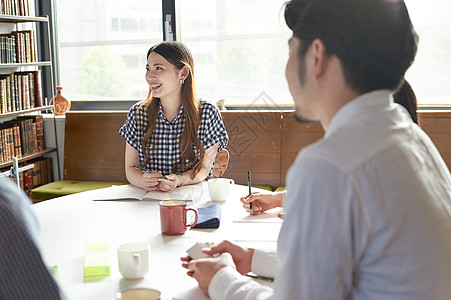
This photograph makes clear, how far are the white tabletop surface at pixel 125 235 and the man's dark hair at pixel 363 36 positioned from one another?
1.97 ft

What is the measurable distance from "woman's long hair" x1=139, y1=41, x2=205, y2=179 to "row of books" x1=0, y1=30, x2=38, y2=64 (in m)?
1.64

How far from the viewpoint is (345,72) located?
84cm

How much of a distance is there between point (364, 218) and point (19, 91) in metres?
3.56

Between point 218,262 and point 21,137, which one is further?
point 21,137

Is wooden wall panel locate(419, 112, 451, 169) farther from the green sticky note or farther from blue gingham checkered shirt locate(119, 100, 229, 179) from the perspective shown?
the green sticky note

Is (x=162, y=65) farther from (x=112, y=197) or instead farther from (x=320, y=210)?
(x=320, y=210)

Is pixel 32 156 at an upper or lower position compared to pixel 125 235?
lower

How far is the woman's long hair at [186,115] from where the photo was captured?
94.3 inches

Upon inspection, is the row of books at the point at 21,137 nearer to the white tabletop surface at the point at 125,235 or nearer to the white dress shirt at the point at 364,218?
the white tabletop surface at the point at 125,235

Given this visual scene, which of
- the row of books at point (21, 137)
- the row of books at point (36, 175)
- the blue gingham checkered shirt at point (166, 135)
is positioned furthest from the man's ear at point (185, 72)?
the row of books at point (36, 175)

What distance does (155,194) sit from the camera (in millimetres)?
1979

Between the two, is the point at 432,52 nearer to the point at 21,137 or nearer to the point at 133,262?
the point at 21,137

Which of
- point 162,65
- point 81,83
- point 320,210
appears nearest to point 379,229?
point 320,210

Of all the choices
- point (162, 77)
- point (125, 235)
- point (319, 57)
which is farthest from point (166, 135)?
point (319, 57)
